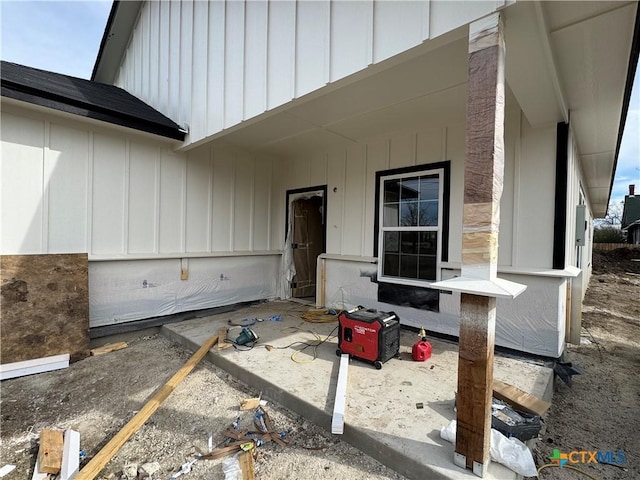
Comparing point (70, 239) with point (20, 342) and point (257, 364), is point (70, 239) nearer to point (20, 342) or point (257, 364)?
point (20, 342)

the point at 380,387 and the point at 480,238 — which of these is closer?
the point at 480,238

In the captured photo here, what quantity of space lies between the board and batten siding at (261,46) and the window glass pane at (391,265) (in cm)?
249

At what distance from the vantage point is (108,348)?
357 cm

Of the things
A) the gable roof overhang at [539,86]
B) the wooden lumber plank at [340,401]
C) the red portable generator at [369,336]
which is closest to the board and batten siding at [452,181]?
the gable roof overhang at [539,86]

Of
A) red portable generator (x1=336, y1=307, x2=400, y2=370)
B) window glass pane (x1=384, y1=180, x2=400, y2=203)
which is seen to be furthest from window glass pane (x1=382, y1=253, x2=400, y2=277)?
red portable generator (x1=336, y1=307, x2=400, y2=370)

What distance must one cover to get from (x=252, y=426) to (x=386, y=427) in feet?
3.18

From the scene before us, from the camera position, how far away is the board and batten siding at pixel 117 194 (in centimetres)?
314

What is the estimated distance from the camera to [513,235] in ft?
10.2

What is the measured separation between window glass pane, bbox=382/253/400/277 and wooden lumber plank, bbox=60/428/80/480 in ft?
11.6

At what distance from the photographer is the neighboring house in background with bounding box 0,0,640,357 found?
2.20m

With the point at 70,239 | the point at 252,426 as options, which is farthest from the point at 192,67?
the point at 252,426

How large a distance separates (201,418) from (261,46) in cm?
347

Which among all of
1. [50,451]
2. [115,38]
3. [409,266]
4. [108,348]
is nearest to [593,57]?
[409,266]

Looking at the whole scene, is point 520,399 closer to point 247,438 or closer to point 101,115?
point 247,438
